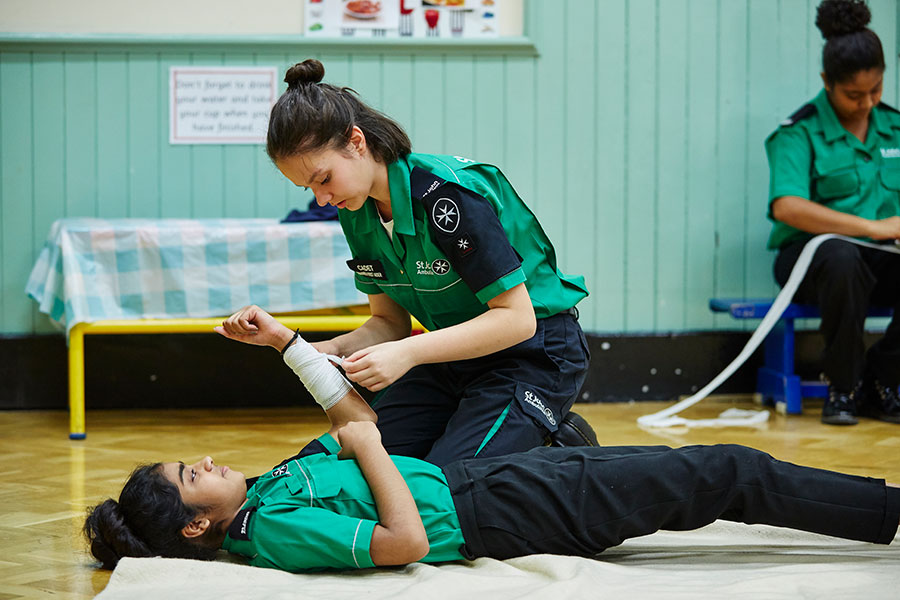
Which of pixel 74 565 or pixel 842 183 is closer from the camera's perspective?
pixel 74 565

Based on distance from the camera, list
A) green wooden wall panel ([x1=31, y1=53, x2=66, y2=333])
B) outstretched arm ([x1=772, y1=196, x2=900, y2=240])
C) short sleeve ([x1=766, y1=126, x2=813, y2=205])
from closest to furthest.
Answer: outstretched arm ([x1=772, y1=196, x2=900, y2=240])
short sleeve ([x1=766, y1=126, x2=813, y2=205])
green wooden wall panel ([x1=31, y1=53, x2=66, y2=333])

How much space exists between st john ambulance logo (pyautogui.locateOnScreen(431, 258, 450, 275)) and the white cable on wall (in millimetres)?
1452

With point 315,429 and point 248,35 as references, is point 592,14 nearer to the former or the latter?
point 248,35

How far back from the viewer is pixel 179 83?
3287mm

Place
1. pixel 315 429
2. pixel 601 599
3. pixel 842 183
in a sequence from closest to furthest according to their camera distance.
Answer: pixel 601 599 < pixel 315 429 < pixel 842 183

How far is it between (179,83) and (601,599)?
257cm

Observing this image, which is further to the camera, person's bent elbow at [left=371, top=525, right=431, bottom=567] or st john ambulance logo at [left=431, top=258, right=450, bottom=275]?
st john ambulance logo at [left=431, top=258, right=450, bottom=275]

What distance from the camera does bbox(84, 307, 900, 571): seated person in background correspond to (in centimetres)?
140

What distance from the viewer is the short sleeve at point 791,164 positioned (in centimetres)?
316

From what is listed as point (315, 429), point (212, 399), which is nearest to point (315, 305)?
point (315, 429)

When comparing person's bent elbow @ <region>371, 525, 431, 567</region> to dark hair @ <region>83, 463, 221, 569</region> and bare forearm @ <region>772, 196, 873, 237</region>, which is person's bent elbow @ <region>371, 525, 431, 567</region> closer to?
dark hair @ <region>83, 463, 221, 569</region>

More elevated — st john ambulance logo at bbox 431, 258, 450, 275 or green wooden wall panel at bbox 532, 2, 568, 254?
green wooden wall panel at bbox 532, 2, 568, 254

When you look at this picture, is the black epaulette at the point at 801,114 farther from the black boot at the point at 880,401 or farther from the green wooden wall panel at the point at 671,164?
the black boot at the point at 880,401

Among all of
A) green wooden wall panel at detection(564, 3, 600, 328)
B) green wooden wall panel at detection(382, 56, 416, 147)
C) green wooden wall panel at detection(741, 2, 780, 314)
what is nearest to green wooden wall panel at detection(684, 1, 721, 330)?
green wooden wall panel at detection(741, 2, 780, 314)
